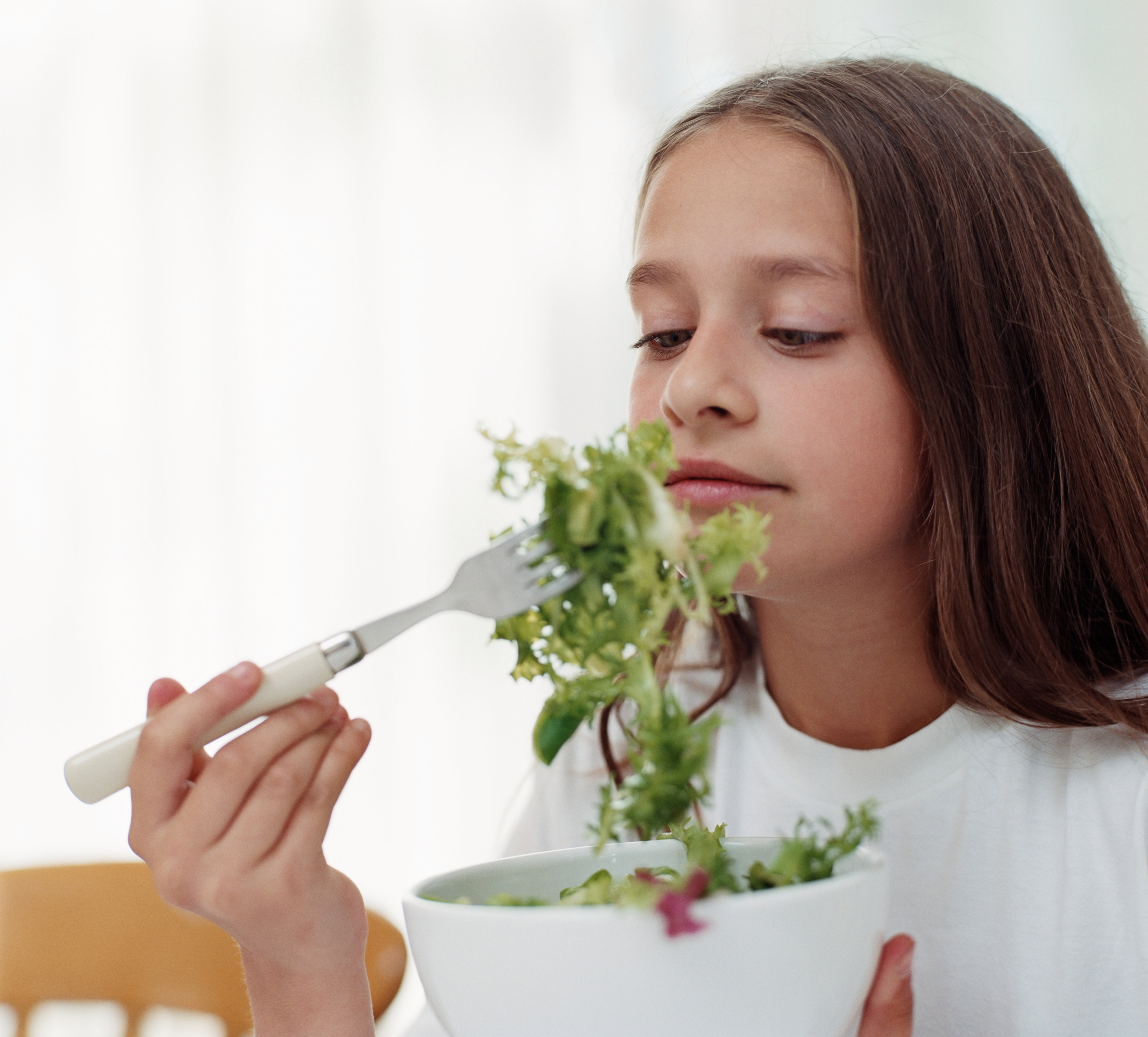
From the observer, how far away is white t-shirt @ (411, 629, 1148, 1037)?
0.98 m

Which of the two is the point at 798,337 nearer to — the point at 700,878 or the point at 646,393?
the point at 646,393

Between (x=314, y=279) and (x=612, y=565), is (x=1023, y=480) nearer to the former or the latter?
(x=612, y=565)

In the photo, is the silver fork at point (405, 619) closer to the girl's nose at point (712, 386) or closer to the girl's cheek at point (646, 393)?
the girl's nose at point (712, 386)

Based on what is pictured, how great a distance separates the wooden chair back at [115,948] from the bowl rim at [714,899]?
2.19 ft

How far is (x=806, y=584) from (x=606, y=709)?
34cm

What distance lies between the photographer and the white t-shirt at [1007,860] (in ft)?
3.23

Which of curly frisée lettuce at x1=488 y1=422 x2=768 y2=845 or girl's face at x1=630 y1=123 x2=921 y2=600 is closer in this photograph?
curly frisée lettuce at x1=488 y1=422 x2=768 y2=845

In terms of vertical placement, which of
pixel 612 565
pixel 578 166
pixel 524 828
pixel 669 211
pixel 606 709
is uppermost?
pixel 578 166

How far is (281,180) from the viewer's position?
2.56 m

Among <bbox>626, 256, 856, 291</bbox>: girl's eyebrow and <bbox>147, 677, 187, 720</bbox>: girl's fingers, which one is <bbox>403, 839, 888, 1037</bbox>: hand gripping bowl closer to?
<bbox>147, 677, 187, 720</bbox>: girl's fingers

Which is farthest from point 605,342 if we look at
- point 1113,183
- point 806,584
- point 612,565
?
point 612,565

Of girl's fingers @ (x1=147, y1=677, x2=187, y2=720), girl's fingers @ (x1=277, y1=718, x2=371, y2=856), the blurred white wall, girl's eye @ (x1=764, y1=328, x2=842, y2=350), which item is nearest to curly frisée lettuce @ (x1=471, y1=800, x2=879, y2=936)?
girl's fingers @ (x1=277, y1=718, x2=371, y2=856)

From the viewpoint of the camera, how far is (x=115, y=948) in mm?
1228

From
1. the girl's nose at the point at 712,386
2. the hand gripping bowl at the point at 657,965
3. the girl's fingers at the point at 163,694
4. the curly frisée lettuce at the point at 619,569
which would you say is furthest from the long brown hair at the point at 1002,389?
the girl's fingers at the point at 163,694
